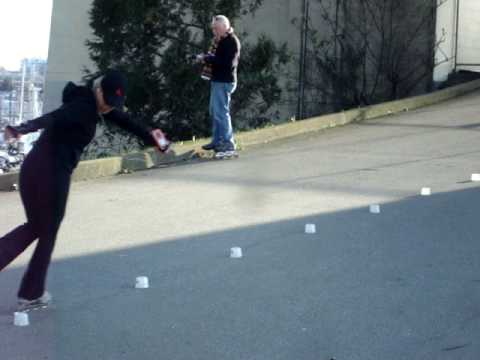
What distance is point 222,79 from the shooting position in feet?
40.5

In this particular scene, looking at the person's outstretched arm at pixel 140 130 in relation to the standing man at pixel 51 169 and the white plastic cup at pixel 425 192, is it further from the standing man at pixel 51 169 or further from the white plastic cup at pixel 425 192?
the white plastic cup at pixel 425 192

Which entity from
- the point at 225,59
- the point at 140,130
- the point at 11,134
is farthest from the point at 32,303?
the point at 225,59

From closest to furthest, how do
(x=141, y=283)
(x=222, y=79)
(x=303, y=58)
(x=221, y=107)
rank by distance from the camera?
(x=141, y=283) < (x=222, y=79) < (x=221, y=107) < (x=303, y=58)

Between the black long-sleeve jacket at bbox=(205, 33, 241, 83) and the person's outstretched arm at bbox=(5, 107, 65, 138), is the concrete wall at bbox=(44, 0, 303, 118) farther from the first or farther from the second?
the person's outstretched arm at bbox=(5, 107, 65, 138)

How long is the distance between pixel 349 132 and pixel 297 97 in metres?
4.61

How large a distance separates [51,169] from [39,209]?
0.26 metres

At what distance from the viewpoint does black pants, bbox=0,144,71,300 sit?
243 inches

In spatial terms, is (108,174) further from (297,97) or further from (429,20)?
(429,20)

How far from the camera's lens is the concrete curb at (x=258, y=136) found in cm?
1203

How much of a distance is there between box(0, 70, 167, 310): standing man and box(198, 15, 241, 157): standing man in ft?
19.5

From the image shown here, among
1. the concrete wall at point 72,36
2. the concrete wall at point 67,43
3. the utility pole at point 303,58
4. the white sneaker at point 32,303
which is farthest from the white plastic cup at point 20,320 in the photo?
the concrete wall at point 67,43

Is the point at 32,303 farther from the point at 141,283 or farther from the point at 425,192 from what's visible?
the point at 425,192

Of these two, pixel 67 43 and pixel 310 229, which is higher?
pixel 67 43

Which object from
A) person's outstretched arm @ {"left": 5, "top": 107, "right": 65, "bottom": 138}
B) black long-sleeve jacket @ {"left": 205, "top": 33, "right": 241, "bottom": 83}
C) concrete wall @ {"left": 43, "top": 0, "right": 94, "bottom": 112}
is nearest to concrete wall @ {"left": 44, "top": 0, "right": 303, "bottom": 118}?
concrete wall @ {"left": 43, "top": 0, "right": 94, "bottom": 112}
